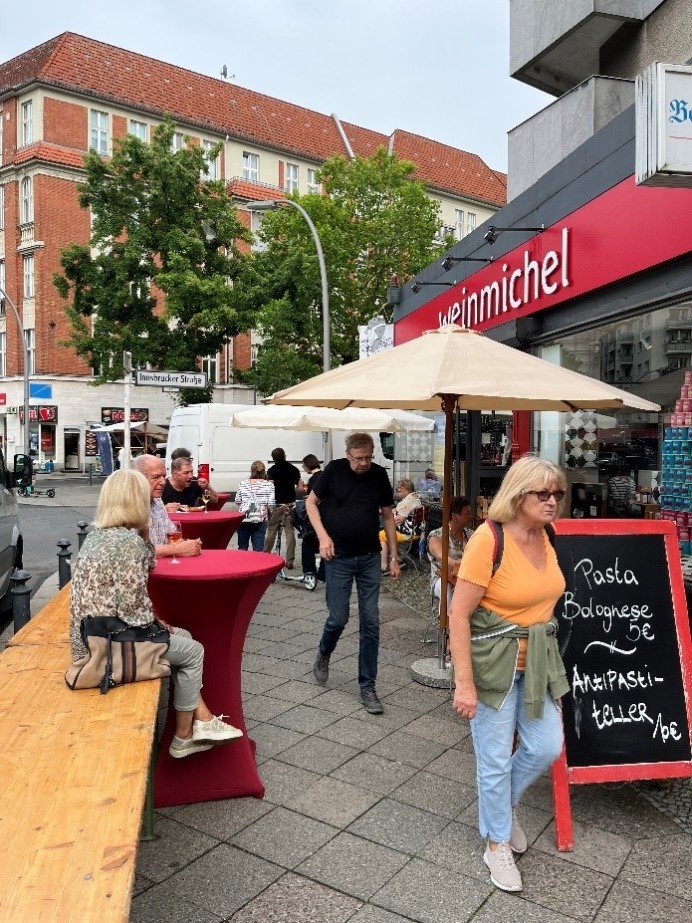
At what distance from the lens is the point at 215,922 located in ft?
9.05

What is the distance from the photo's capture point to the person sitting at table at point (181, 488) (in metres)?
7.65

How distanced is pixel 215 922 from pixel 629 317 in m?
5.74

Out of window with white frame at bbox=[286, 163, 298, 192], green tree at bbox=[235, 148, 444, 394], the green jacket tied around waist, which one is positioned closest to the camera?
the green jacket tied around waist

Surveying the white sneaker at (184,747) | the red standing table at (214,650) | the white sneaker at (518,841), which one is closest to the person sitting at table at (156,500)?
the red standing table at (214,650)

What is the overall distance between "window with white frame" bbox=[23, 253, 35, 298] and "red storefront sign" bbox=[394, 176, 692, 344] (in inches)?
1358

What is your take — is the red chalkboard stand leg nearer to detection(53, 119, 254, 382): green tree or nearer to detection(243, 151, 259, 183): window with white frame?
detection(53, 119, 254, 382): green tree

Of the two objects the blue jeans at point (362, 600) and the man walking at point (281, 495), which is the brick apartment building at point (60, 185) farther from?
the blue jeans at point (362, 600)

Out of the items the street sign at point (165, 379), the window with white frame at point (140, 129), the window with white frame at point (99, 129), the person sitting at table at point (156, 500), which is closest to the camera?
the person sitting at table at point (156, 500)

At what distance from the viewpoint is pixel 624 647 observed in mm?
3689

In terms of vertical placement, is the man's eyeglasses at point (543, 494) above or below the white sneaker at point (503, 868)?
above

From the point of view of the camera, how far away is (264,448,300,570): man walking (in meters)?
10.3

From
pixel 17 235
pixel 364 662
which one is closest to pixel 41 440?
pixel 17 235

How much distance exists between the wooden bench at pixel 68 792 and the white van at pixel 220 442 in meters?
14.9

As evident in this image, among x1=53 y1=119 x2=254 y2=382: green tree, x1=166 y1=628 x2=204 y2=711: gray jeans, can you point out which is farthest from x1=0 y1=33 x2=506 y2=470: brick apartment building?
x1=166 y1=628 x2=204 y2=711: gray jeans
